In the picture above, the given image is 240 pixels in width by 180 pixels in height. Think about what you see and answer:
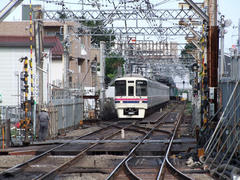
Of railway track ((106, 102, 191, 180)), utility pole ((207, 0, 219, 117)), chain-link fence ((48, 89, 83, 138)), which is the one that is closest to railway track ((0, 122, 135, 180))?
railway track ((106, 102, 191, 180))

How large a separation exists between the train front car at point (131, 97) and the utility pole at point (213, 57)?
14700 millimetres

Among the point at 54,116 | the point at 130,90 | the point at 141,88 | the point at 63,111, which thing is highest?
the point at 141,88

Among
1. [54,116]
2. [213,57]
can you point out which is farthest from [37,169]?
[54,116]

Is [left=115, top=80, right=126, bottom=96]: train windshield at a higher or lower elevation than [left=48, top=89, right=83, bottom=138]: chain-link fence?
higher

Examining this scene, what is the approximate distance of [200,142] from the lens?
13.7 meters

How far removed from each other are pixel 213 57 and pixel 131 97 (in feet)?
49.0

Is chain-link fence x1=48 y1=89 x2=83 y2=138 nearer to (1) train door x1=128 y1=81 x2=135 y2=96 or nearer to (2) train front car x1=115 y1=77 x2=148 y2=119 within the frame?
(2) train front car x1=115 y1=77 x2=148 y2=119

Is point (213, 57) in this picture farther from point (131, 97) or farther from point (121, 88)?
point (121, 88)

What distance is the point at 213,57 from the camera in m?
13.7

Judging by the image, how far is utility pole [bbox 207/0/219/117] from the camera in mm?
13603

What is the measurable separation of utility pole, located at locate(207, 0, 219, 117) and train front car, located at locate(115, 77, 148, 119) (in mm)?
14700

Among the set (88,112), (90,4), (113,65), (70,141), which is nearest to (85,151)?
(70,141)

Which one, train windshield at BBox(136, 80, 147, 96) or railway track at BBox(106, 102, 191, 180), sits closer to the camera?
railway track at BBox(106, 102, 191, 180)

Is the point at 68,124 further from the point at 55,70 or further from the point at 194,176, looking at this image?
the point at 55,70
